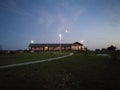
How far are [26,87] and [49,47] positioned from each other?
93.8 m

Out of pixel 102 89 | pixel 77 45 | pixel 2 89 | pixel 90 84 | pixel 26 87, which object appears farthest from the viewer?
pixel 77 45

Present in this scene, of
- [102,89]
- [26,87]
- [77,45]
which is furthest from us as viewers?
[77,45]

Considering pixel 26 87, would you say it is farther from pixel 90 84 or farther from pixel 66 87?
pixel 90 84

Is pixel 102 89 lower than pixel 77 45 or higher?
lower

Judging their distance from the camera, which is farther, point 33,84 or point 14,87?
point 33,84

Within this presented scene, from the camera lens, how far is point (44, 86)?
9.85 meters

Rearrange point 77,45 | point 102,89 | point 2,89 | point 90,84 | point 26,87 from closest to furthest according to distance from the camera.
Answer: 1. point 2,89
2. point 26,87
3. point 102,89
4. point 90,84
5. point 77,45

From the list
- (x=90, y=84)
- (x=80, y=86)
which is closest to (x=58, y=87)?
(x=80, y=86)

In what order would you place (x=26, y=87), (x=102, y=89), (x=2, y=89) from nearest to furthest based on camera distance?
(x=2, y=89) < (x=26, y=87) < (x=102, y=89)

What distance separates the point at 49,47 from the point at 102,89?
3683 inches

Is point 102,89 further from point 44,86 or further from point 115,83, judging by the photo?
point 44,86

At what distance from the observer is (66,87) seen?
10.1 m

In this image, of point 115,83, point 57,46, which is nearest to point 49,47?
point 57,46

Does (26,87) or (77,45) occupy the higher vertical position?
(77,45)
